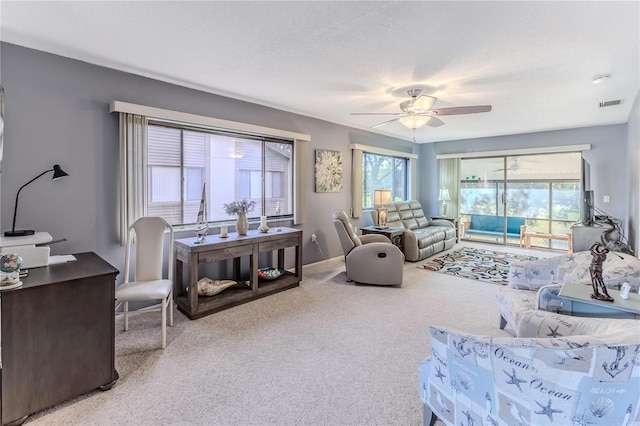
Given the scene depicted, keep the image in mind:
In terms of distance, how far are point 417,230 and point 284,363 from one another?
4.60 meters

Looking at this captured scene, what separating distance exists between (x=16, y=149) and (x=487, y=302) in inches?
190

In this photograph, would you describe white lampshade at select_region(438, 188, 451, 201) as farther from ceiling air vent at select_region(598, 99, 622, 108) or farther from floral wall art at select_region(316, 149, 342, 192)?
ceiling air vent at select_region(598, 99, 622, 108)

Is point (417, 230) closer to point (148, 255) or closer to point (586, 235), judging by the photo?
point (586, 235)

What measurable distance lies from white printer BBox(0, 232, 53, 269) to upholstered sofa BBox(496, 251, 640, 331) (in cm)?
336

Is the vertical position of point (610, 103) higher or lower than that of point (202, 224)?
higher

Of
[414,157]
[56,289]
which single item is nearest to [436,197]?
[414,157]

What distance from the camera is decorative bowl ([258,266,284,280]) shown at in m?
3.99

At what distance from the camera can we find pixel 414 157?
24.8 feet

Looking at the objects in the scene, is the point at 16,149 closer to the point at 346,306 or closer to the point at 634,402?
the point at 346,306

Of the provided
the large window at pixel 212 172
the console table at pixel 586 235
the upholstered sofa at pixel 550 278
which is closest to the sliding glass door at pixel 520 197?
the console table at pixel 586 235

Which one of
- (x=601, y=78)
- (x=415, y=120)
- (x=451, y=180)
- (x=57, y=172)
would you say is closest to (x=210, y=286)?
(x=57, y=172)

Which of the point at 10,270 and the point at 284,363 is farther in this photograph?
the point at 284,363

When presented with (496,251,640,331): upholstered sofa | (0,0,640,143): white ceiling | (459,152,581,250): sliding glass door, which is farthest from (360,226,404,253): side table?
(459,152,581,250): sliding glass door

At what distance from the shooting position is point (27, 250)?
214cm
